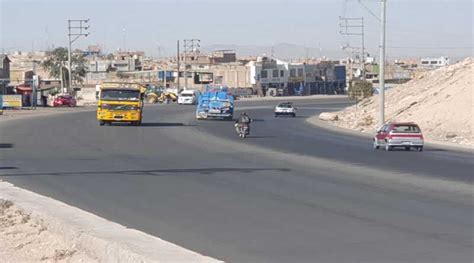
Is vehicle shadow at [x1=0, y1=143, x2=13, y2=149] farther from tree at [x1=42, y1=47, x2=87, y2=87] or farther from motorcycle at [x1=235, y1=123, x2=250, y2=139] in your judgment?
tree at [x1=42, y1=47, x2=87, y2=87]

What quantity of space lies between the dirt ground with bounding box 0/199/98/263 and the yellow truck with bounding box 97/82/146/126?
148 ft

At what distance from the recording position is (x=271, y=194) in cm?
2159

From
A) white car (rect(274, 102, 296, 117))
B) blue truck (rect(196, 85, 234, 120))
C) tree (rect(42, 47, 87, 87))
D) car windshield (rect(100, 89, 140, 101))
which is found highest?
tree (rect(42, 47, 87, 87))

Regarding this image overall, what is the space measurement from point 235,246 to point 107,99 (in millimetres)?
48842

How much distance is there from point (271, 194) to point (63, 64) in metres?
156

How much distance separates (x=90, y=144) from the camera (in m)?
43.6

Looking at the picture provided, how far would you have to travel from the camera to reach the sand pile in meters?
61.9

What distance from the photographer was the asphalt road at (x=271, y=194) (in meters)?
13.7

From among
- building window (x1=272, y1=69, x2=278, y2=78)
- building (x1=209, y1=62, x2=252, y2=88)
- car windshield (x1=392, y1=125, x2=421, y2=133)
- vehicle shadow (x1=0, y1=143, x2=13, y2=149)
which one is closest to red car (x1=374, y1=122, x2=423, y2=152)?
car windshield (x1=392, y1=125, x2=421, y2=133)

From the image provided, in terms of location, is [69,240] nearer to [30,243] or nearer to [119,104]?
[30,243]

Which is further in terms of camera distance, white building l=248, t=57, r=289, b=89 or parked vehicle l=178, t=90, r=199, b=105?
white building l=248, t=57, r=289, b=89

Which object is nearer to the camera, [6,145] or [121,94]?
[6,145]

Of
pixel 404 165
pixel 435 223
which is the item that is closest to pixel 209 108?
pixel 404 165

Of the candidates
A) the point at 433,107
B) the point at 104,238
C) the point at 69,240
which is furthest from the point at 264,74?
the point at 104,238
